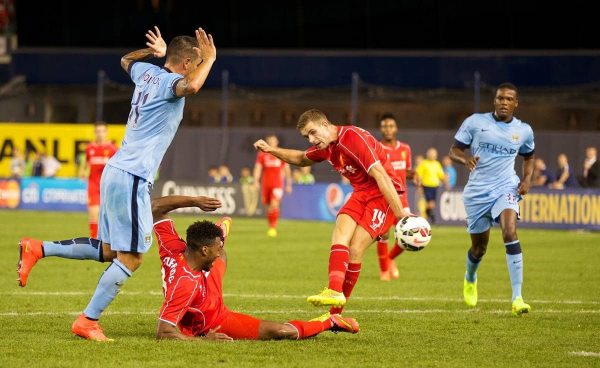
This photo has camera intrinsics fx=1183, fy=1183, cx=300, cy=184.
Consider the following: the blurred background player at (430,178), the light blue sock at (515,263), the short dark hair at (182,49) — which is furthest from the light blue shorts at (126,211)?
the blurred background player at (430,178)

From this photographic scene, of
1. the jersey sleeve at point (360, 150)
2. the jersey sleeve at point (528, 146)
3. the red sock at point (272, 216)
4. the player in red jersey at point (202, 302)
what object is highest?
the jersey sleeve at point (360, 150)

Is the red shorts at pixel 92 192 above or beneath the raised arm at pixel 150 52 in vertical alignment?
beneath

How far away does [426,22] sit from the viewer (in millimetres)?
44250

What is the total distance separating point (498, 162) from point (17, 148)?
98.6 feet

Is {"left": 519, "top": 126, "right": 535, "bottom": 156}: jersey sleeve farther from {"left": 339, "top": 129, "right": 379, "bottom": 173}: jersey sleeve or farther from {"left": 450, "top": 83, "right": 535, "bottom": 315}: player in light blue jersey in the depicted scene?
{"left": 339, "top": 129, "right": 379, "bottom": 173}: jersey sleeve

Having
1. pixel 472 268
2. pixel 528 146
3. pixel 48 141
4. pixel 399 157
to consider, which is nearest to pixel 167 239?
pixel 472 268

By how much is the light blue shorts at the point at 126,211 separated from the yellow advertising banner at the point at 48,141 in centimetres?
3094

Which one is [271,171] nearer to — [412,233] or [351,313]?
[351,313]

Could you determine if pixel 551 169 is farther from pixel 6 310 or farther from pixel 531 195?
pixel 6 310

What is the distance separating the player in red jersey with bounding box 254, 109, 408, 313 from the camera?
10383 millimetres

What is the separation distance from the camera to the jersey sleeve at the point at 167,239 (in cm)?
978

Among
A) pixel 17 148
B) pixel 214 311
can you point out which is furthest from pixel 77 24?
pixel 214 311

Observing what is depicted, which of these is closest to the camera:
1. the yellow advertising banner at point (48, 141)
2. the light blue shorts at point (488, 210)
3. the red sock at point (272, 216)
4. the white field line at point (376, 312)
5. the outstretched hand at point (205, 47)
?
the outstretched hand at point (205, 47)

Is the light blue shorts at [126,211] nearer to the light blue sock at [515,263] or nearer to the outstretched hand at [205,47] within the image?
the outstretched hand at [205,47]
